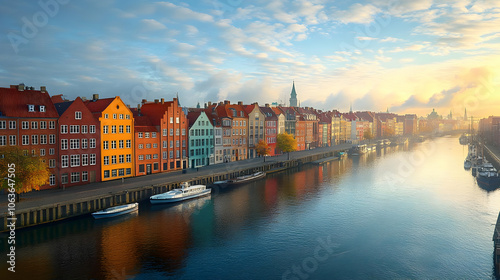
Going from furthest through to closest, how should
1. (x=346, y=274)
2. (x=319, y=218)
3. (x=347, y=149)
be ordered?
(x=347, y=149) → (x=319, y=218) → (x=346, y=274)

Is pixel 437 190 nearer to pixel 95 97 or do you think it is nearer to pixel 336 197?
pixel 336 197

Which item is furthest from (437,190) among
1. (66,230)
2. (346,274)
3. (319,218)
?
(66,230)

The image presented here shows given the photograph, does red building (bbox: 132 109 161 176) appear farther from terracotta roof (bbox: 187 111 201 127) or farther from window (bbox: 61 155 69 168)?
window (bbox: 61 155 69 168)

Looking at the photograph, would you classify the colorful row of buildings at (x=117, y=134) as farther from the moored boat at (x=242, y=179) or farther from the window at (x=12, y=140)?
the moored boat at (x=242, y=179)

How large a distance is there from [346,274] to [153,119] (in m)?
56.1

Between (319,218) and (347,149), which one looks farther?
(347,149)

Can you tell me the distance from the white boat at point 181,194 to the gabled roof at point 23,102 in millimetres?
21835

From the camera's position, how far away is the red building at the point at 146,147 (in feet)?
230

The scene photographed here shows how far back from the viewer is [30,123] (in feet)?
176

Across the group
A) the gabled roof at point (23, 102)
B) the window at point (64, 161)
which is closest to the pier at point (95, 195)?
the window at point (64, 161)

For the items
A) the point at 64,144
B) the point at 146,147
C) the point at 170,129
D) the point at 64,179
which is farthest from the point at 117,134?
the point at 170,129

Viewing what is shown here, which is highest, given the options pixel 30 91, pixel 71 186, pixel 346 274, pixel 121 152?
pixel 30 91

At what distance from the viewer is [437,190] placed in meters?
69.6

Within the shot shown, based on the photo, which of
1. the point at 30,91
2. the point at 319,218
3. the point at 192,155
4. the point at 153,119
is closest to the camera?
the point at 319,218
